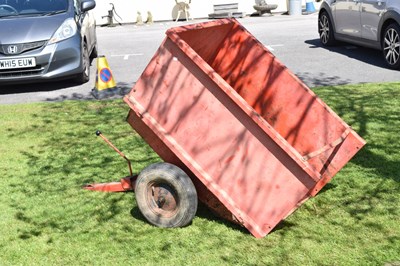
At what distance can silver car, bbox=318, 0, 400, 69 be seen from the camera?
1292 cm

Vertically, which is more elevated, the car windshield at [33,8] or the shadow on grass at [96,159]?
the car windshield at [33,8]

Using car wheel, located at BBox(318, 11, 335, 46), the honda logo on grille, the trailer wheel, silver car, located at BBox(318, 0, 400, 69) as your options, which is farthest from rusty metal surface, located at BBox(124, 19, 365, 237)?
car wheel, located at BBox(318, 11, 335, 46)

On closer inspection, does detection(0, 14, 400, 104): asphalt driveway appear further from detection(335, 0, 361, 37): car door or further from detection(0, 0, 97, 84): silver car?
detection(335, 0, 361, 37): car door

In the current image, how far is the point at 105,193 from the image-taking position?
7312mm

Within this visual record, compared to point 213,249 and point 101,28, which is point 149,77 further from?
point 101,28

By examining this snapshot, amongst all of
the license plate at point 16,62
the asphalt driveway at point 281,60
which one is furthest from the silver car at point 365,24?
the license plate at point 16,62

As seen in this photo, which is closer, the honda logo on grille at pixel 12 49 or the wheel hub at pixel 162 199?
the wheel hub at pixel 162 199

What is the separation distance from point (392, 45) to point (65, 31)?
225 inches

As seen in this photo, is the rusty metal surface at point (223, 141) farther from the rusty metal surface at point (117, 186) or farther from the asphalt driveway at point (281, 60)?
the asphalt driveway at point (281, 60)

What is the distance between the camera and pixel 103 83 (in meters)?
12.2

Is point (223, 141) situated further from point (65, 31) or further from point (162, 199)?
point (65, 31)

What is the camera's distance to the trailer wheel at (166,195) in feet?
20.1

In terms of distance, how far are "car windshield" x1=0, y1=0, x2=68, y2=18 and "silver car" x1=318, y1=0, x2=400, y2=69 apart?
5.51 m

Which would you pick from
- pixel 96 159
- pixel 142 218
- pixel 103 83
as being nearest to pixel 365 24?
pixel 103 83
